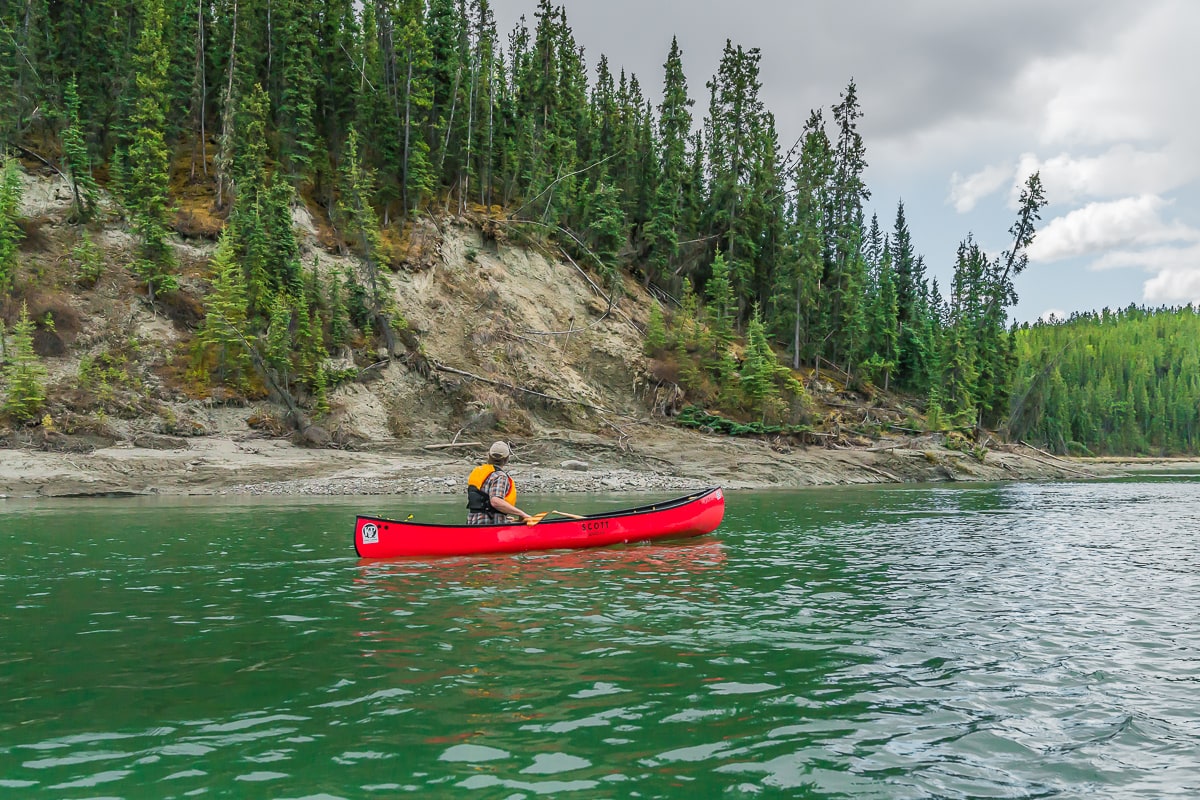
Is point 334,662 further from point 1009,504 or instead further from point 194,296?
point 194,296

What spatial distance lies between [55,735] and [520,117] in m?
59.6

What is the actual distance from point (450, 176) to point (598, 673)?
170 feet

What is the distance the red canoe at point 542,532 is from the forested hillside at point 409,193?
23061 millimetres

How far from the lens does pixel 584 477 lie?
118 feet

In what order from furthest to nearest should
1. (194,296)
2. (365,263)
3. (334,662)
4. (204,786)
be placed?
(365,263) < (194,296) < (334,662) < (204,786)

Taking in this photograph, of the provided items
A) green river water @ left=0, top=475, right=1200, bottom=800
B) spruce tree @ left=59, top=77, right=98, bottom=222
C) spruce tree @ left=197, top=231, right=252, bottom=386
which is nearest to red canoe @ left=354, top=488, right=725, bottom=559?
green river water @ left=0, top=475, right=1200, bottom=800

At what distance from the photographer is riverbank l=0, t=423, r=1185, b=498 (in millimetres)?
29703

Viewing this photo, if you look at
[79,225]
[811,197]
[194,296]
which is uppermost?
[811,197]

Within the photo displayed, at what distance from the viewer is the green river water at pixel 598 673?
574 centimetres

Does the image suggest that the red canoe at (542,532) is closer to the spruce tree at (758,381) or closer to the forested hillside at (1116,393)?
the spruce tree at (758,381)

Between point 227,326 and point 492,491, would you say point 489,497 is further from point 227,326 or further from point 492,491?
point 227,326

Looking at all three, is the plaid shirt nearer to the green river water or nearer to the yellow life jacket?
the yellow life jacket

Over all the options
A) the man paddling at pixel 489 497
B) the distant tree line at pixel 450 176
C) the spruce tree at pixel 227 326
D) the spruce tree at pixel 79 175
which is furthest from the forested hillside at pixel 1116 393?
the spruce tree at pixel 79 175

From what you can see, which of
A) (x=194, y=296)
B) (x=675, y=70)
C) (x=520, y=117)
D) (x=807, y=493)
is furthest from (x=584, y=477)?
(x=675, y=70)
